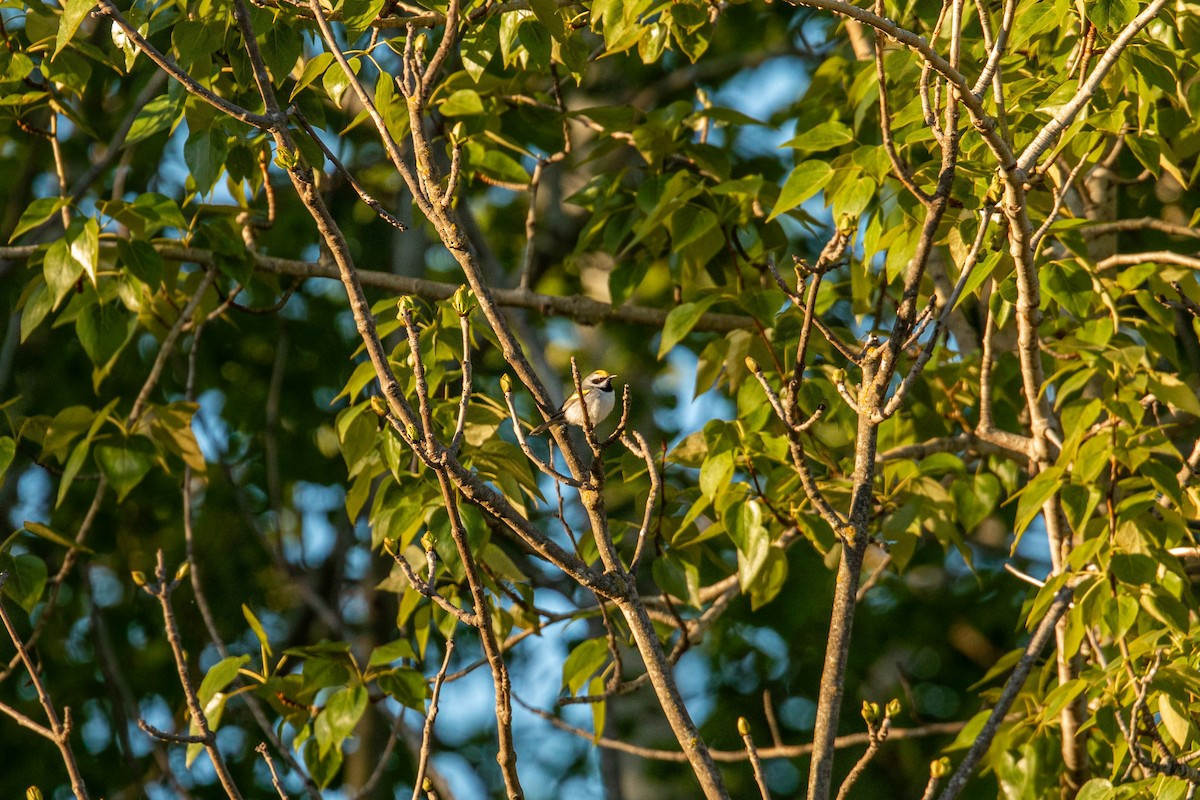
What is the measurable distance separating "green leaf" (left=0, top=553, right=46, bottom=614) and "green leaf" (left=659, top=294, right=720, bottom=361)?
2226 mm

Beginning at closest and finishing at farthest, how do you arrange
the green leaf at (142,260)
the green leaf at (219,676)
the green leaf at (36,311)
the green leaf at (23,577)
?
the green leaf at (219,676), the green leaf at (23,577), the green leaf at (36,311), the green leaf at (142,260)

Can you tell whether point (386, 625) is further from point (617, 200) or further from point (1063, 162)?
point (1063, 162)

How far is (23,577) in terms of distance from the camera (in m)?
4.01

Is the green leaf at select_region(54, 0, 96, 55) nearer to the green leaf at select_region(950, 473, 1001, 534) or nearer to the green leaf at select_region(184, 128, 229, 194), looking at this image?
the green leaf at select_region(184, 128, 229, 194)

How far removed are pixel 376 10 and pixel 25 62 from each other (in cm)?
151

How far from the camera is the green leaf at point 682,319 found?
4.31 meters

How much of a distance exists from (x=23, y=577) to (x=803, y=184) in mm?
2853

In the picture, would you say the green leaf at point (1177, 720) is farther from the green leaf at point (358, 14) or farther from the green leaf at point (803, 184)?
the green leaf at point (358, 14)

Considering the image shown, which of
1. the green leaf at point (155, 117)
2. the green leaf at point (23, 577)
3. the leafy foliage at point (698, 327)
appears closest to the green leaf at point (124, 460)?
the leafy foliage at point (698, 327)

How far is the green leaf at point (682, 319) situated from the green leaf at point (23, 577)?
87.7 inches

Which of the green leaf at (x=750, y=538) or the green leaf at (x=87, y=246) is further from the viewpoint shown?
the green leaf at (x=87, y=246)

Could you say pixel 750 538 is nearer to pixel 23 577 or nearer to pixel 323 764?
pixel 323 764

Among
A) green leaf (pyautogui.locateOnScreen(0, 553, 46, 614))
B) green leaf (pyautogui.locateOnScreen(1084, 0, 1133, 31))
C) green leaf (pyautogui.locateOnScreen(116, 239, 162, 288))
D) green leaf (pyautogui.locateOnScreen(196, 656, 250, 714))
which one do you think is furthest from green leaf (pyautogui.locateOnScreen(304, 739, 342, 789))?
green leaf (pyautogui.locateOnScreen(1084, 0, 1133, 31))

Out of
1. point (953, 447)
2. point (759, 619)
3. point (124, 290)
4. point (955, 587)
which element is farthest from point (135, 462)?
point (955, 587)
